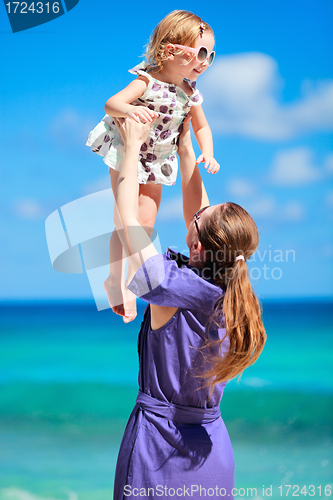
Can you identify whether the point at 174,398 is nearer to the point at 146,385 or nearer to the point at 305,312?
the point at 146,385

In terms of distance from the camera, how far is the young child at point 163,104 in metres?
1.47

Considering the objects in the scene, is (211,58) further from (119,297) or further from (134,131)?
(119,297)

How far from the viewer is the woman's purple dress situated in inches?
47.2

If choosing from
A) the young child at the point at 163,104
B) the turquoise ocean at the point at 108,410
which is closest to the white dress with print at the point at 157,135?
the young child at the point at 163,104

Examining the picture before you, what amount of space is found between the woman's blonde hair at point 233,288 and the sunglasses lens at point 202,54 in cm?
53

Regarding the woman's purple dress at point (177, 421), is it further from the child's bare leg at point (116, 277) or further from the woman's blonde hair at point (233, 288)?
the child's bare leg at point (116, 277)

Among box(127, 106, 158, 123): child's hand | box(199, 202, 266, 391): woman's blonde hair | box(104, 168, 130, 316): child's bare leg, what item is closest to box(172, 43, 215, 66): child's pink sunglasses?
box(127, 106, 158, 123): child's hand

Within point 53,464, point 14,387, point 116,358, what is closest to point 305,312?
point 116,358

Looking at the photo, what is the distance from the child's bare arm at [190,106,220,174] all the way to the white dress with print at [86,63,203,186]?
0.15 feet

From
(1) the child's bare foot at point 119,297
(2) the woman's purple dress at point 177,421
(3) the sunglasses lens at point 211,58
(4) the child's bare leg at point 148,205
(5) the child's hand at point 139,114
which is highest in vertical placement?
(3) the sunglasses lens at point 211,58

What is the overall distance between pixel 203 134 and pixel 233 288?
0.70 metres

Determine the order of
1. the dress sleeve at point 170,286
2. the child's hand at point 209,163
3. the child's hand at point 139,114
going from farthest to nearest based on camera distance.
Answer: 1. the child's hand at point 209,163
2. the child's hand at point 139,114
3. the dress sleeve at point 170,286

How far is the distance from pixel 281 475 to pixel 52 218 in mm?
5092

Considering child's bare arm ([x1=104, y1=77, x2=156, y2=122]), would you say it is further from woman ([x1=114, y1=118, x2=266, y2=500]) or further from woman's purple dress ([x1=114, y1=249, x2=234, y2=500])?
woman's purple dress ([x1=114, y1=249, x2=234, y2=500])
